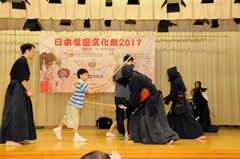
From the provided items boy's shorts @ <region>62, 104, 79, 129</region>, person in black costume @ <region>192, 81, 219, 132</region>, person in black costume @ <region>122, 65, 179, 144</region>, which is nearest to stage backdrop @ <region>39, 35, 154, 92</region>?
person in black costume @ <region>192, 81, 219, 132</region>

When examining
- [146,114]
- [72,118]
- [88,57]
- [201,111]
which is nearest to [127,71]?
[146,114]

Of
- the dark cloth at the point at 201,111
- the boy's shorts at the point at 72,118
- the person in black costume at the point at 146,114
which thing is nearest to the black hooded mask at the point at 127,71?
the person in black costume at the point at 146,114

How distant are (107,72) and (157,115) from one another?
344cm

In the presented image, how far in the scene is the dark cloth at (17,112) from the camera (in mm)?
4574

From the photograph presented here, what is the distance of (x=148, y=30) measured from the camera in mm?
8039

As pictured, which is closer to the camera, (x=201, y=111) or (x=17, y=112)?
(x=17, y=112)

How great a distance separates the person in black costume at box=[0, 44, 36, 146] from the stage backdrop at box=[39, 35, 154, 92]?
3212 millimetres

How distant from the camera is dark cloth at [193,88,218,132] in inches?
282

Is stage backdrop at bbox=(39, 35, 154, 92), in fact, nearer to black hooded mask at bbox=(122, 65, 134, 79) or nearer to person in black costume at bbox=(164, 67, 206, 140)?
person in black costume at bbox=(164, 67, 206, 140)

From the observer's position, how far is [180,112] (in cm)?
540

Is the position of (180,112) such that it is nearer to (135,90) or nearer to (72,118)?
(135,90)

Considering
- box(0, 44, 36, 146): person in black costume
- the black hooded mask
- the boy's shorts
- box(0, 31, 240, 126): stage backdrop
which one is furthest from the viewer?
box(0, 31, 240, 126): stage backdrop

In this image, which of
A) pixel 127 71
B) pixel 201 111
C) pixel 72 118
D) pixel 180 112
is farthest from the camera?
pixel 201 111

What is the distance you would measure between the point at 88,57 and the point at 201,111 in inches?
128
